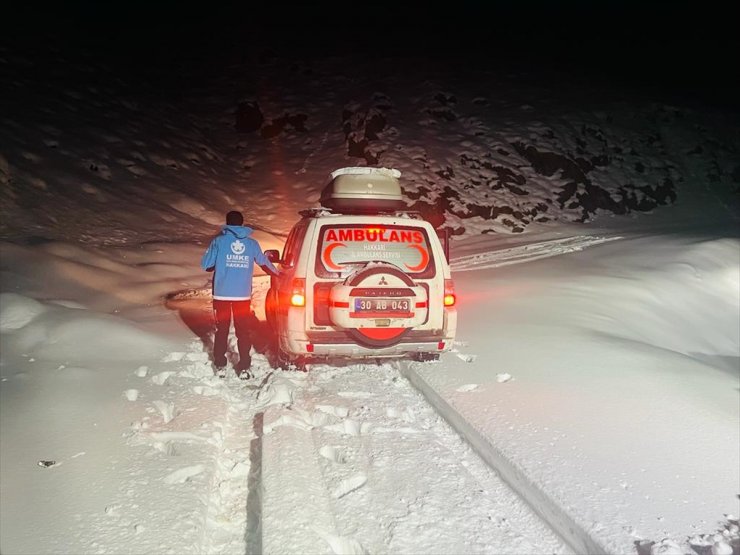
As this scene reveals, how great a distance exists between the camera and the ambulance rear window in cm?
546

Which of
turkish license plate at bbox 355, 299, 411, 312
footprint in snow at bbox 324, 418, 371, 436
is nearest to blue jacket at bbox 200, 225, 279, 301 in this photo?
turkish license plate at bbox 355, 299, 411, 312

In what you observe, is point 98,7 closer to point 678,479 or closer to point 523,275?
point 523,275

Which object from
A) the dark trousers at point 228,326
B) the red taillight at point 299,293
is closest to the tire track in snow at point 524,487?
the red taillight at point 299,293

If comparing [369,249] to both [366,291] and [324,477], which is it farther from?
[324,477]

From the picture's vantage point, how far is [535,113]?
3188 cm

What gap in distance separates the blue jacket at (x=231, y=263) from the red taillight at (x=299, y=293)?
801mm

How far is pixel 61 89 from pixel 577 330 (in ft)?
89.5

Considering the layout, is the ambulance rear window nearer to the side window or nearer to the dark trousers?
the side window

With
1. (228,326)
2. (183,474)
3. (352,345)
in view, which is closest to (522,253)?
(352,345)

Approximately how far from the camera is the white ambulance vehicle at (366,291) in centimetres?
523

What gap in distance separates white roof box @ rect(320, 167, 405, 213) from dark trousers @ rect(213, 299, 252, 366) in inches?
73.8

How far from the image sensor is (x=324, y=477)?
3643mm

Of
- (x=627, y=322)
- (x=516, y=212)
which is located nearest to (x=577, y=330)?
(x=627, y=322)

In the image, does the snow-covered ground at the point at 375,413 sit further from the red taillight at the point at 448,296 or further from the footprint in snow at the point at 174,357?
the red taillight at the point at 448,296
